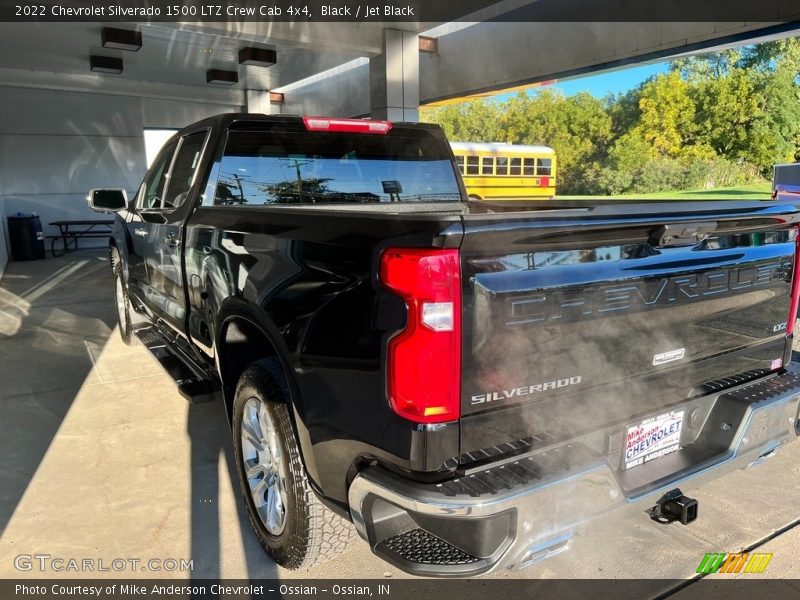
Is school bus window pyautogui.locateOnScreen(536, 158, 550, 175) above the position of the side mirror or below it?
above

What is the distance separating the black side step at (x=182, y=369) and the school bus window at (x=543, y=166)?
2059 cm

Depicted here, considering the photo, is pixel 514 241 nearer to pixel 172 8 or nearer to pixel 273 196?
pixel 273 196

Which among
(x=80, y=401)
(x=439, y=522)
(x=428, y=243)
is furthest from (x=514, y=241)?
(x=80, y=401)

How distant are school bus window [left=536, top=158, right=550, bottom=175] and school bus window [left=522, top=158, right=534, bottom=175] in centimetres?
34

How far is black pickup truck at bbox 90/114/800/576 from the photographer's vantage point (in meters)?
1.80

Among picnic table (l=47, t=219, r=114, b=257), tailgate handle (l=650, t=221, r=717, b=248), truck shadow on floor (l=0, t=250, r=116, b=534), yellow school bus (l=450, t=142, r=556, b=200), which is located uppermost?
yellow school bus (l=450, t=142, r=556, b=200)

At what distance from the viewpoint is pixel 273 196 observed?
3.57 meters

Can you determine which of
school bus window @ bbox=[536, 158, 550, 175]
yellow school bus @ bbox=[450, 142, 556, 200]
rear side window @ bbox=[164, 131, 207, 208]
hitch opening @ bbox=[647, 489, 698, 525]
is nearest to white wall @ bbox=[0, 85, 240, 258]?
yellow school bus @ bbox=[450, 142, 556, 200]

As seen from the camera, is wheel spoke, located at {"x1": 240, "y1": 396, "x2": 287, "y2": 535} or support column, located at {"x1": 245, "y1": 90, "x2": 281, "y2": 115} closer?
wheel spoke, located at {"x1": 240, "y1": 396, "x2": 287, "y2": 535}

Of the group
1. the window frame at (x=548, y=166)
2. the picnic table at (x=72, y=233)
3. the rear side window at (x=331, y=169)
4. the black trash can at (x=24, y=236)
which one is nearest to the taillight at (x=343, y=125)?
the rear side window at (x=331, y=169)

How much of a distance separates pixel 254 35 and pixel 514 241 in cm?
1036

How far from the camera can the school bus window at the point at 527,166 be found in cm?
2295
